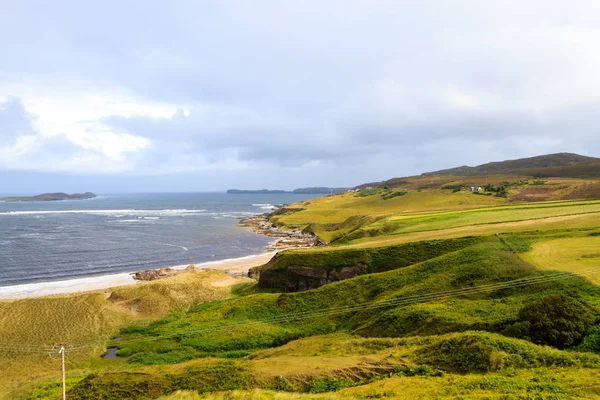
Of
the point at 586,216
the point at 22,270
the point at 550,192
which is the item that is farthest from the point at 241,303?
the point at 550,192

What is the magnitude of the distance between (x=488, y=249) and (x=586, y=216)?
19.3m

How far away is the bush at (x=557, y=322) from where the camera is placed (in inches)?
758

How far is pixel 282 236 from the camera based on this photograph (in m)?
104

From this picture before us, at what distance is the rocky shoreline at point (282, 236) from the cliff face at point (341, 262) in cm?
4024

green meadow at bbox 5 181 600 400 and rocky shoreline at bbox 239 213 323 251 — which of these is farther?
rocky shoreline at bbox 239 213 323 251

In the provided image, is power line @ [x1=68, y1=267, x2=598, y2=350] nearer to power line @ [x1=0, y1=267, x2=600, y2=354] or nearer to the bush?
power line @ [x1=0, y1=267, x2=600, y2=354]

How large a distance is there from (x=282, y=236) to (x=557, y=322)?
8647 centimetres

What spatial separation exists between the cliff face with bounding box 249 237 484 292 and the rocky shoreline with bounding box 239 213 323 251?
4024 centimetres

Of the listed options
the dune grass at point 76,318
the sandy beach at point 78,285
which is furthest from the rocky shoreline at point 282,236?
the dune grass at point 76,318

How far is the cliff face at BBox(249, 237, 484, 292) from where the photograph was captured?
128 ft

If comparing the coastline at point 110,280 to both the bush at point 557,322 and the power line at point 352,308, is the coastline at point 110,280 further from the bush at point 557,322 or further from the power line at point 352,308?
the bush at point 557,322

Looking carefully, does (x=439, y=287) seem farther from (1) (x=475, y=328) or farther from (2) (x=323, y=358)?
(2) (x=323, y=358)

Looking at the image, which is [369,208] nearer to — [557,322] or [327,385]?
[557,322]

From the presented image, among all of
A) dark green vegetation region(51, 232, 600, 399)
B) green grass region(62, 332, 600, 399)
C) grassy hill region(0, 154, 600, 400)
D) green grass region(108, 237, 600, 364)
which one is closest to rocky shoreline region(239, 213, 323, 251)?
grassy hill region(0, 154, 600, 400)
